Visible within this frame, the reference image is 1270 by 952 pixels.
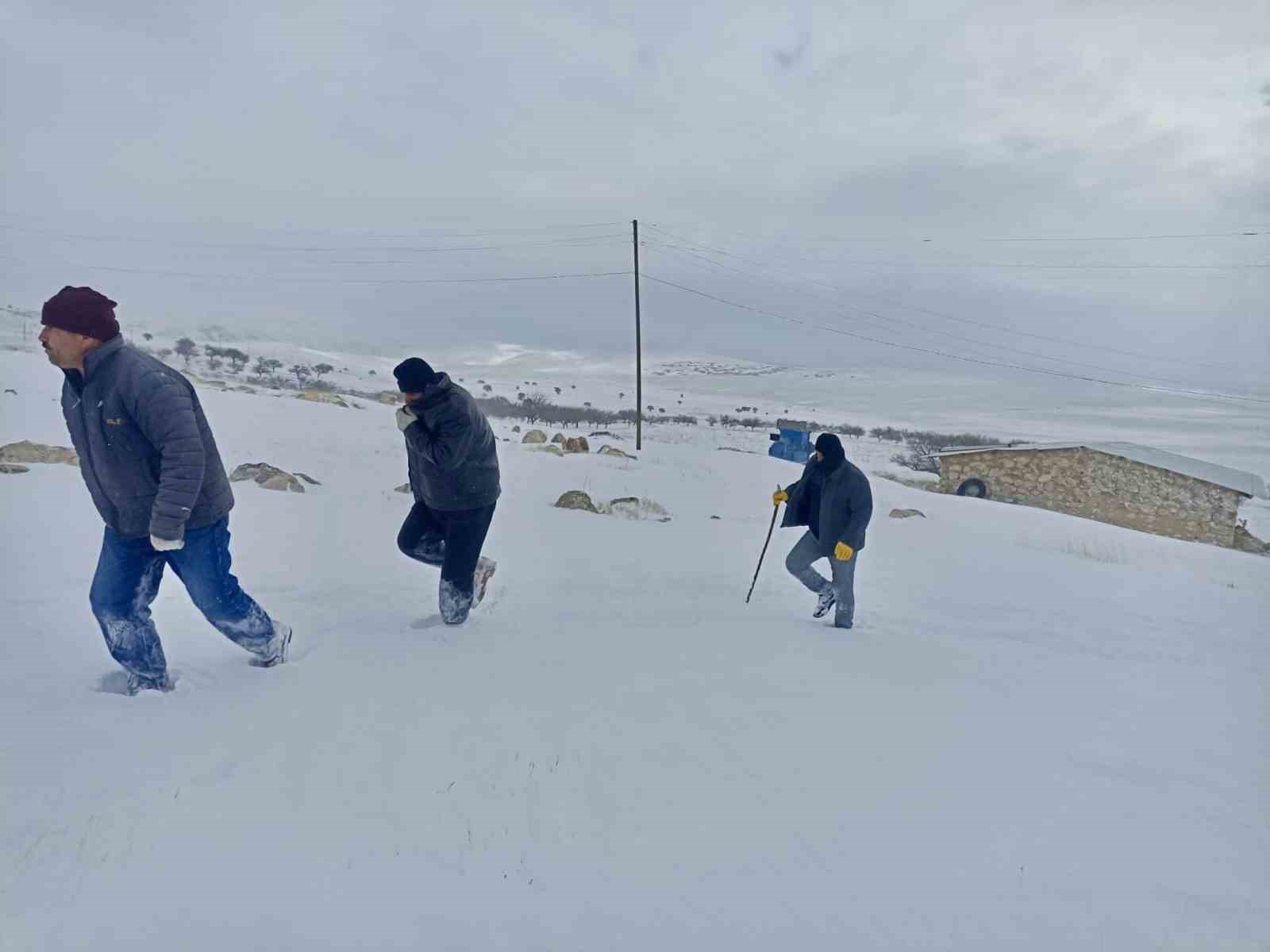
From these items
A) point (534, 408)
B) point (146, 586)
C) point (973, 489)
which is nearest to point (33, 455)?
point (146, 586)

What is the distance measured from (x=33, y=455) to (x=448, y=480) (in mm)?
8897

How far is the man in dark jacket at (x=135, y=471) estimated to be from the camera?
2898 mm

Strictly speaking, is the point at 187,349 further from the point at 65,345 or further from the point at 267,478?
the point at 65,345

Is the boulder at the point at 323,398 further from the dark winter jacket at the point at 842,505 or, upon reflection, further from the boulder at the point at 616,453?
the dark winter jacket at the point at 842,505

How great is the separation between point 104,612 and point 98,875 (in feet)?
5.03

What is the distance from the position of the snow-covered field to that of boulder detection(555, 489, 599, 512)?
466 centimetres

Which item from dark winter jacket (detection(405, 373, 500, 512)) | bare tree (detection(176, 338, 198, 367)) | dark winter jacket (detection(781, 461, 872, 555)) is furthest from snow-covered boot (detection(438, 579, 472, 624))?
bare tree (detection(176, 338, 198, 367))

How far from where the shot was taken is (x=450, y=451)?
393 centimetres

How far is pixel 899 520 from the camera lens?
13.1 metres

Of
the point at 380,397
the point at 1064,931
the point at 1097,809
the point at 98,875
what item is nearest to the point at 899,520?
the point at 1097,809

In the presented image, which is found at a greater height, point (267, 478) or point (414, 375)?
point (414, 375)

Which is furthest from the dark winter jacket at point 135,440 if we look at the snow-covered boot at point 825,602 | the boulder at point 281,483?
the boulder at point 281,483

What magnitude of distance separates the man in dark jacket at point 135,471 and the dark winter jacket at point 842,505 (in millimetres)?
3934

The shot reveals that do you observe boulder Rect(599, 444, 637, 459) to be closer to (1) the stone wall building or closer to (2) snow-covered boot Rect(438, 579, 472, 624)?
(1) the stone wall building
